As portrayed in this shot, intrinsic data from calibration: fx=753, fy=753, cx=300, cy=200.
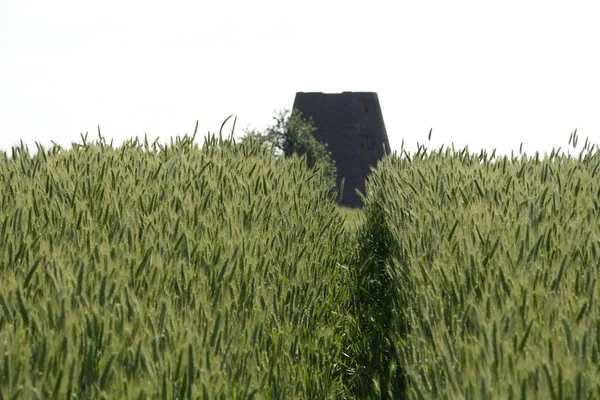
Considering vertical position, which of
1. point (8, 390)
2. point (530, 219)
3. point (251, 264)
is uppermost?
point (530, 219)

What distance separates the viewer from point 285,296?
383 centimetres

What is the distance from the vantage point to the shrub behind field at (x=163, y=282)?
2.63 metres

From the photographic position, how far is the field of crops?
2.59 meters

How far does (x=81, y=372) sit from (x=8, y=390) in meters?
0.29

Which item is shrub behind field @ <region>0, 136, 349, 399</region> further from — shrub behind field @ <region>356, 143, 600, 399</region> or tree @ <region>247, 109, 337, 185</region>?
tree @ <region>247, 109, 337, 185</region>

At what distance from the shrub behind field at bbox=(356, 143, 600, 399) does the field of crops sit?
16mm

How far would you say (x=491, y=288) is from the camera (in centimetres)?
331

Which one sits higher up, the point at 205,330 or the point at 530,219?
the point at 530,219

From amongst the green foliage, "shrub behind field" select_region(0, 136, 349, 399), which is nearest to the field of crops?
"shrub behind field" select_region(0, 136, 349, 399)

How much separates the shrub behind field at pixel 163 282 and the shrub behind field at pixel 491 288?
1.73 feet

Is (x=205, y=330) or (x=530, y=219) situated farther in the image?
(x=530, y=219)

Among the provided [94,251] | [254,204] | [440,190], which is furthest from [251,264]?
[440,190]

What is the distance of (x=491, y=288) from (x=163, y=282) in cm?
152

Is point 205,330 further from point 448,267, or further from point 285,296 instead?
point 448,267
